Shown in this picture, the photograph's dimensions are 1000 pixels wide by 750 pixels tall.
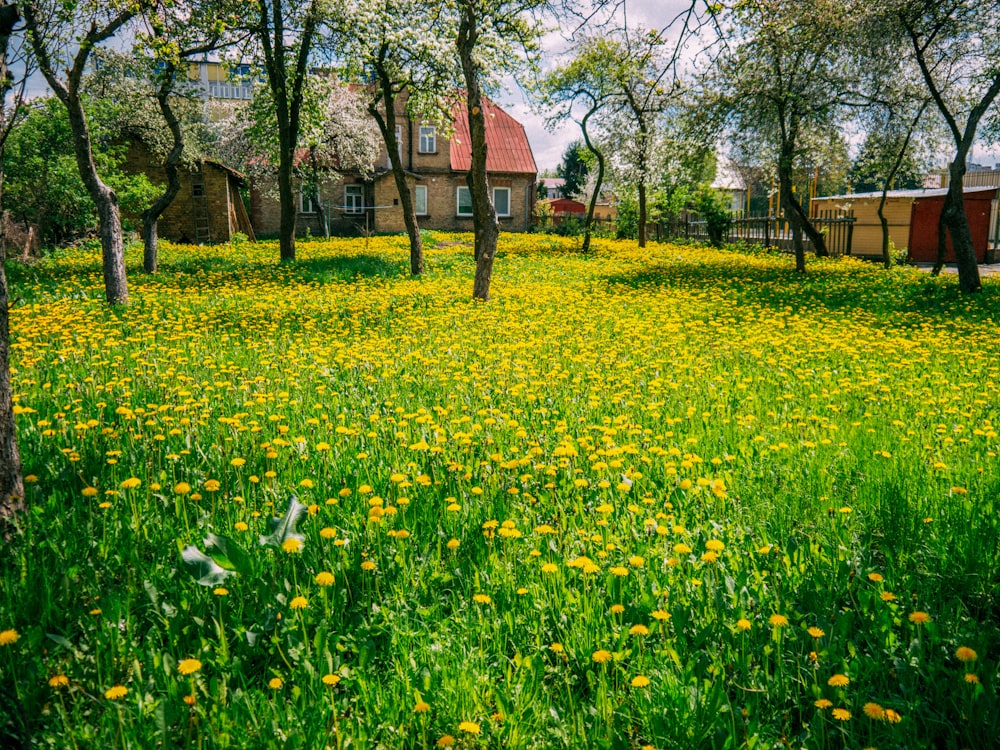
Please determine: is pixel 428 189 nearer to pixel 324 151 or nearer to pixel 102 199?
pixel 324 151

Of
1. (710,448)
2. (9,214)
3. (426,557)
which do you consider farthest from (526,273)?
(9,214)

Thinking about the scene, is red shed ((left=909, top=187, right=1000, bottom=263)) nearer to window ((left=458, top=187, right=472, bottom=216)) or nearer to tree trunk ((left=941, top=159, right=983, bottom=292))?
tree trunk ((left=941, top=159, right=983, bottom=292))

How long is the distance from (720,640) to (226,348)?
21.4ft

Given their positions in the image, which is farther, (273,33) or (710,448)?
(273,33)

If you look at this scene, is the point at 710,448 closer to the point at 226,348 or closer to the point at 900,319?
the point at 226,348

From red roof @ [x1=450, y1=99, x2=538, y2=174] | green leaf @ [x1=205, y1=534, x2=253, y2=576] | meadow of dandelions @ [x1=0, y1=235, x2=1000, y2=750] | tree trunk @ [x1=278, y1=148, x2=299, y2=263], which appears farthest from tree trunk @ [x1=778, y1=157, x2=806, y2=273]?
red roof @ [x1=450, y1=99, x2=538, y2=174]

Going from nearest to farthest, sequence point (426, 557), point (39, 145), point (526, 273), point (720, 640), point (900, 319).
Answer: point (720, 640)
point (426, 557)
point (900, 319)
point (526, 273)
point (39, 145)

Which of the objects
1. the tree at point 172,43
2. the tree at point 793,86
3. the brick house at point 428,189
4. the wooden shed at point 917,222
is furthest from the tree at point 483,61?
the brick house at point 428,189

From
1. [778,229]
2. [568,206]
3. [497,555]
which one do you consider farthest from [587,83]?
[568,206]

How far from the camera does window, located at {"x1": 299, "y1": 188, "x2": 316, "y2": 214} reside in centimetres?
Result: 4169

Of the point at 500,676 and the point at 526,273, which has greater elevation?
the point at 526,273

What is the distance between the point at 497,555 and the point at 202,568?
4.04 ft

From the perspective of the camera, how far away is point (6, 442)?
3.16 metres

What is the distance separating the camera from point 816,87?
18.6 metres
